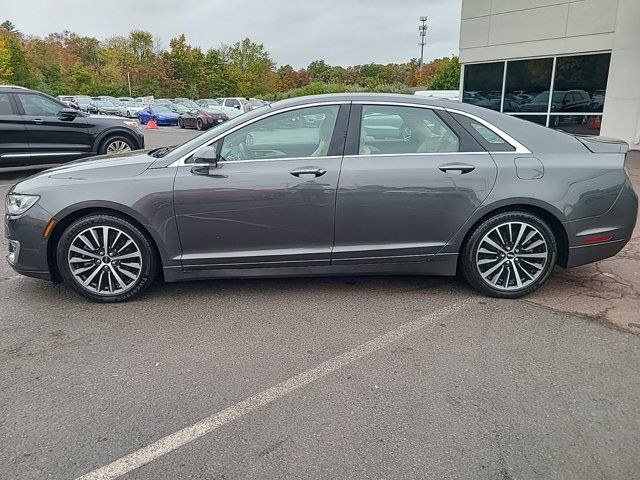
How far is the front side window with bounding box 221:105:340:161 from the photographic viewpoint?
389cm

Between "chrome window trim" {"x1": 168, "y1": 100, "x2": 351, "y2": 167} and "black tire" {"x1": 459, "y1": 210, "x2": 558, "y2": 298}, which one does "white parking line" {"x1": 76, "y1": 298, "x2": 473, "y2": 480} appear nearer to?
"black tire" {"x1": 459, "y1": 210, "x2": 558, "y2": 298}

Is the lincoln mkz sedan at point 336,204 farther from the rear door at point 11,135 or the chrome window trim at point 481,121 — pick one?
the rear door at point 11,135

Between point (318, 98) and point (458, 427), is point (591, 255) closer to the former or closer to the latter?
point (458, 427)

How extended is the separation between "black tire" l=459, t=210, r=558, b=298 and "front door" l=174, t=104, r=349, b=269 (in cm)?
117

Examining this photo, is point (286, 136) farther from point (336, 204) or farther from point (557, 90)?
point (557, 90)

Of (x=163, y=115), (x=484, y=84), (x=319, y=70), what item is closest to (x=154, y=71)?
(x=319, y=70)

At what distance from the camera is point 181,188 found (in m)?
3.76

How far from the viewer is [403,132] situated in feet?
13.2

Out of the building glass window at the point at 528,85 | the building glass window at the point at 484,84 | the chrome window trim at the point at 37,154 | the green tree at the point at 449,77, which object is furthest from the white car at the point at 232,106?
the chrome window trim at the point at 37,154

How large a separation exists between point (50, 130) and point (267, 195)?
311 inches

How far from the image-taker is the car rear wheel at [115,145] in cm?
1024

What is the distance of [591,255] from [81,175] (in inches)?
167

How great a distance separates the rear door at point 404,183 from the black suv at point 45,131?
799 centimetres

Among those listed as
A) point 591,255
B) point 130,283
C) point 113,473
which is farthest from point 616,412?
point 130,283
